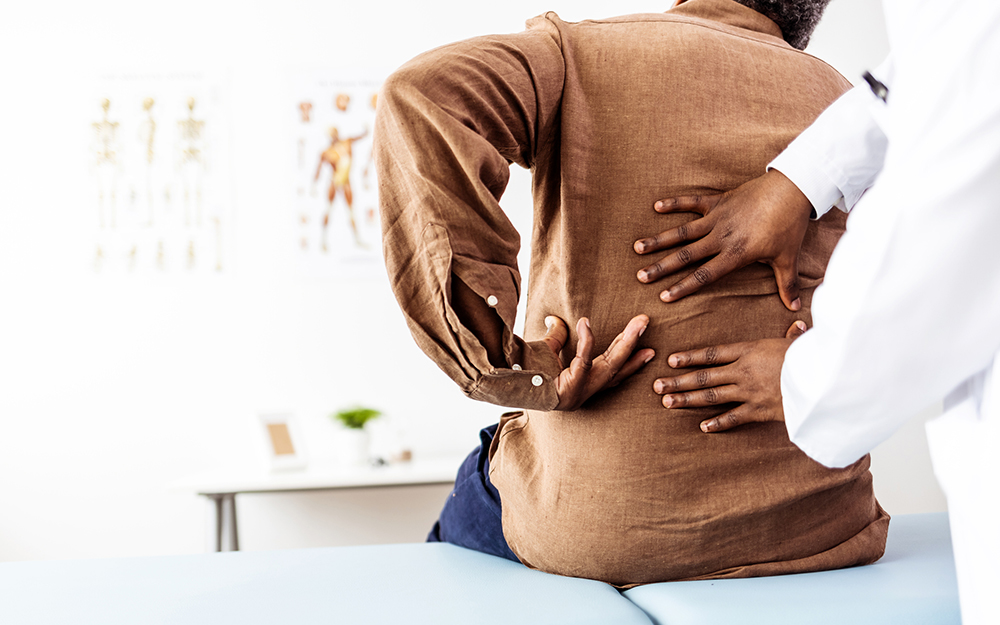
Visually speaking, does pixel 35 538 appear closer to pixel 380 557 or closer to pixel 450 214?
pixel 380 557

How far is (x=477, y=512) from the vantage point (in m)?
1.04

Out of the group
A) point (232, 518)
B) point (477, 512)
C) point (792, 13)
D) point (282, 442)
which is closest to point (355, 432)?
point (282, 442)

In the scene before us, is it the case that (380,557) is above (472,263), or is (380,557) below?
below

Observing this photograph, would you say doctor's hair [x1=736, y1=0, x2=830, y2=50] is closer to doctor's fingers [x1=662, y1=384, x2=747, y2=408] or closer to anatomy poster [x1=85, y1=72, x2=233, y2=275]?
doctor's fingers [x1=662, y1=384, x2=747, y2=408]

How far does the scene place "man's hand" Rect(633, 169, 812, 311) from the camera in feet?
2.54

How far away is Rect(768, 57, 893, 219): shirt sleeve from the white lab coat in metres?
0.23

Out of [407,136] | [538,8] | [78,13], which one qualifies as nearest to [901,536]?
[407,136]

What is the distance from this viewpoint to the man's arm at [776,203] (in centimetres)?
77

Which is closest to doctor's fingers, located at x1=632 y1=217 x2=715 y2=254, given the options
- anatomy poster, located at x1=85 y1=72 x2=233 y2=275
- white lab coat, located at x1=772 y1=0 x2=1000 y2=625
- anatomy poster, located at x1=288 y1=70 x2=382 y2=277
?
white lab coat, located at x1=772 y1=0 x2=1000 y2=625

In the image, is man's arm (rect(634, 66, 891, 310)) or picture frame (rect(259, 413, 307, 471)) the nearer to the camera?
man's arm (rect(634, 66, 891, 310))

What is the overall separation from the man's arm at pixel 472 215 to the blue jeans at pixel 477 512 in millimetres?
306

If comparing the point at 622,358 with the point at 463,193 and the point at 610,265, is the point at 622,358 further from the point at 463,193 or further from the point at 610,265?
the point at 463,193

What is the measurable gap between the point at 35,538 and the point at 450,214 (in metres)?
2.76

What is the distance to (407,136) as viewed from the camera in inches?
27.1
